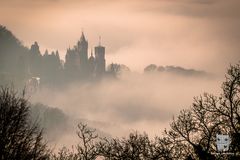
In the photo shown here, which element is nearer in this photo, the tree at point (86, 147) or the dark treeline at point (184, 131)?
the dark treeline at point (184, 131)

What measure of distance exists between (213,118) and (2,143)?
67.5 feet

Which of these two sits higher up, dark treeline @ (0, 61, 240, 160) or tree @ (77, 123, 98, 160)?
tree @ (77, 123, 98, 160)

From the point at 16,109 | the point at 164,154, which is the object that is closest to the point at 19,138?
the point at 16,109

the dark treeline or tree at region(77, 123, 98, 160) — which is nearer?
the dark treeline

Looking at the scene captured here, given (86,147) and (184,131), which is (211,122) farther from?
(86,147)

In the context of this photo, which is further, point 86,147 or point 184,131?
point 86,147

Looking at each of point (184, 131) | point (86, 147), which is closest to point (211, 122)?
point (184, 131)

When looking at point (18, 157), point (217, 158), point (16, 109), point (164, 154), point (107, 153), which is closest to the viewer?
point (18, 157)

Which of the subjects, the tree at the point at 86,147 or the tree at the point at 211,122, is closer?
the tree at the point at 211,122

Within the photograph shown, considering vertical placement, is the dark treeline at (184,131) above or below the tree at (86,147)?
below

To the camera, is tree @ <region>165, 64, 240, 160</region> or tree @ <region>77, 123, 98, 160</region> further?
tree @ <region>77, 123, 98, 160</region>

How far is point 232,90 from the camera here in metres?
46.6

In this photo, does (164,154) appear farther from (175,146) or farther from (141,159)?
(141,159)

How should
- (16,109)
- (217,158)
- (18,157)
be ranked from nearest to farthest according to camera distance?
(18,157) < (217,158) < (16,109)
